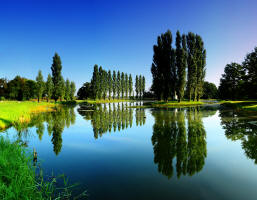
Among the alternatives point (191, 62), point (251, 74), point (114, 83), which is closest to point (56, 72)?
point (114, 83)

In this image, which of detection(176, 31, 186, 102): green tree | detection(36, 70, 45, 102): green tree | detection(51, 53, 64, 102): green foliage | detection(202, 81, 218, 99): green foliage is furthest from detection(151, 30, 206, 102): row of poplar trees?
detection(202, 81, 218, 99): green foliage

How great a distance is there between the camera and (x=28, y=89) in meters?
68.0

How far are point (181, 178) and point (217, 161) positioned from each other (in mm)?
2632

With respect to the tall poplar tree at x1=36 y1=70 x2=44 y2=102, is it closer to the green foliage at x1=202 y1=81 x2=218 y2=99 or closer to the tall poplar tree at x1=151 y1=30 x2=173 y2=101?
the tall poplar tree at x1=151 y1=30 x2=173 y2=101

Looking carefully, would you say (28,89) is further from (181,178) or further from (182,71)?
(181,178)

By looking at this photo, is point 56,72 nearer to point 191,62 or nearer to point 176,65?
point 176,65

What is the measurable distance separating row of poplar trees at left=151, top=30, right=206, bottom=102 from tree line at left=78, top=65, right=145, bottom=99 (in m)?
38.8

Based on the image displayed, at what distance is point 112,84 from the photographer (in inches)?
3447

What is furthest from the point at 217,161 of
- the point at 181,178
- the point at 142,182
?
the point at 142,182

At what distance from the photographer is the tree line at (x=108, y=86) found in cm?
7500

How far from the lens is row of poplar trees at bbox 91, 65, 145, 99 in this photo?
246 feet

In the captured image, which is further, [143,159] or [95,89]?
[95,89]

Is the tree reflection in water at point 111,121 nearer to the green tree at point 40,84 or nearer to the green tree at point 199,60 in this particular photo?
the green tree at point 199,60

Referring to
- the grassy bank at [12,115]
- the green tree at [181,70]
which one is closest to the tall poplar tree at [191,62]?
the green tree at [181,70]
